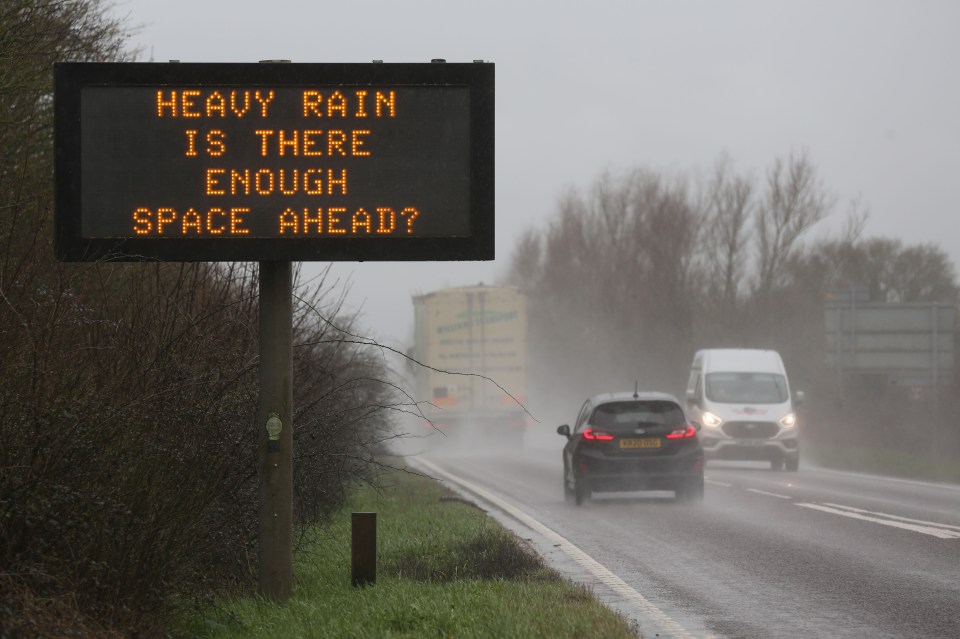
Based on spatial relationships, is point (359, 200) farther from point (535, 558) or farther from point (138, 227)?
point (535, 558)

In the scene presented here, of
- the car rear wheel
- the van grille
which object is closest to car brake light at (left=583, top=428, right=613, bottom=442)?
the car rear wheel

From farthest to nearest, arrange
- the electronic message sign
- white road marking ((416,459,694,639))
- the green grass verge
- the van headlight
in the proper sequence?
the van headlight < white road marking ((416,459,694,639)) < the electronic message sign < the green grass verge

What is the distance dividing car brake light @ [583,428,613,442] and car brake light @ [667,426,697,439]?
905 mm

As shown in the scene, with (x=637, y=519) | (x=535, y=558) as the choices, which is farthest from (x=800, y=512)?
(x=535, y=558)

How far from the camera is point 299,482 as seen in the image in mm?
11438

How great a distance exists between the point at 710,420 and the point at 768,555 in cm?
1949

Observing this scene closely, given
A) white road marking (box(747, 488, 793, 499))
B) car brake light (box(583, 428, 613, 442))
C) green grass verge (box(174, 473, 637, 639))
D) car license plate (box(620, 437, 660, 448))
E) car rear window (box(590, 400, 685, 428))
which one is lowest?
white road marking (box(747, 488, 793, 499))

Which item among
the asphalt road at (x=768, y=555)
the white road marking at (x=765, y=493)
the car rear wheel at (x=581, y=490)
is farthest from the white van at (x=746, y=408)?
the car rear wheel at (x=581, y=490)

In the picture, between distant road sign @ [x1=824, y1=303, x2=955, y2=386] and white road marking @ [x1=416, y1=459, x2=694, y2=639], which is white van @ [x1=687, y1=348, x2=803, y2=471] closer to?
distant road sign @ [x1=824, y1=303, x2=955, y2=386]

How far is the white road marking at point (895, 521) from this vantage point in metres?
15.6

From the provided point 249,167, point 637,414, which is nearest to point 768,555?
point 249,167

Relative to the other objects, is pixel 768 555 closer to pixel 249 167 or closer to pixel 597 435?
pixel 249 167

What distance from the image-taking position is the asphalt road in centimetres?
981

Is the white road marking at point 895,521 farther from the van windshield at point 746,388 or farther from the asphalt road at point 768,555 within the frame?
the van windshield at point 746,388
